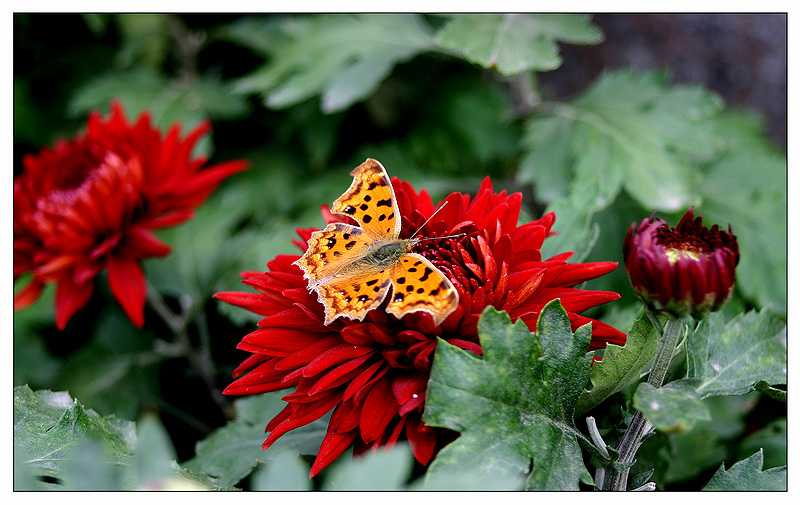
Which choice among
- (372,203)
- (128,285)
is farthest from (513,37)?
(128,285)

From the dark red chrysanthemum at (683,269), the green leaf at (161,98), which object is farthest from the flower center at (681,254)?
the green leaf at (161,98)

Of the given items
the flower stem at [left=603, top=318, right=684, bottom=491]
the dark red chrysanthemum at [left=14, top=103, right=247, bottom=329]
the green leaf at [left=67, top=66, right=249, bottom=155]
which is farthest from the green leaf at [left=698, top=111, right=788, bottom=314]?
the green leaf at [left=67, top=66, right=249, bottom=155]

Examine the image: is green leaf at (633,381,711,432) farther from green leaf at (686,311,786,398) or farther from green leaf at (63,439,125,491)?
green leaf at (63,439,125,491)

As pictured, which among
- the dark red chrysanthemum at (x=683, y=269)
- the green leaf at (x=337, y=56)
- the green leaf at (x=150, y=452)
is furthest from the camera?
the green leaf at (x=337, y=56)

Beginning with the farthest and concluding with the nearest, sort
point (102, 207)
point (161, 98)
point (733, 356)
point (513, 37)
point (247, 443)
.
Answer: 1. point (161, 98)
2. point (513, 37)
3. point (102, 207)
4. point (247, 443)
5. point (733, 356)

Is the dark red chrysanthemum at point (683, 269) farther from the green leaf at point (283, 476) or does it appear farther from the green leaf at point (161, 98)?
the green leaf at point (161, 98)

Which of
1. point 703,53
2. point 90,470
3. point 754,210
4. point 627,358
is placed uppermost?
point 90,470

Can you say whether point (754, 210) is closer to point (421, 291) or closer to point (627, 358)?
point (627, 358)
